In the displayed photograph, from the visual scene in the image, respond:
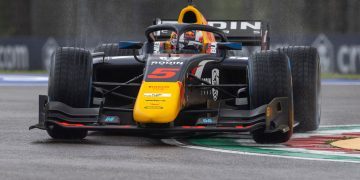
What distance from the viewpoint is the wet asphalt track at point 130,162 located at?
26.9 ft

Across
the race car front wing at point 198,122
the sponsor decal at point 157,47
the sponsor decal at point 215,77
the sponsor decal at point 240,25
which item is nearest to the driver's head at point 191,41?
the sponsor decal at point 157,47

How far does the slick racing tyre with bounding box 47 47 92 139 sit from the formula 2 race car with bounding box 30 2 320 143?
10 mm

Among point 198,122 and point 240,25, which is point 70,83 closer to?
point 198,122

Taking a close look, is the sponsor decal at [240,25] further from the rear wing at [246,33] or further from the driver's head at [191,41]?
the driver's head at [191,41]

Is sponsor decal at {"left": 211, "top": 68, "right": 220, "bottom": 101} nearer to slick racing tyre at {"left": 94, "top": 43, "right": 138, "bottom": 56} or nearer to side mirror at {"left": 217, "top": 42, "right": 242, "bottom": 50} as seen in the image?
side mirror at {"left": 217, "top": 42, "right": 242, "bottom": 50}

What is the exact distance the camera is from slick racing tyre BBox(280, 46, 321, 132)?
39.1 feet

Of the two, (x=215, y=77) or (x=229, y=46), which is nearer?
(x=229, y=46)

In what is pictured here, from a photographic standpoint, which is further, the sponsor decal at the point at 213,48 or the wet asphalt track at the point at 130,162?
the sponsor decal at the point at 213,48

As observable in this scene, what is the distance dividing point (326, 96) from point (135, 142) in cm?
971

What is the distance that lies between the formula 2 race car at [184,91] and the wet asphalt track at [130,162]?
275mm

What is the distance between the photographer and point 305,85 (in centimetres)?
1191

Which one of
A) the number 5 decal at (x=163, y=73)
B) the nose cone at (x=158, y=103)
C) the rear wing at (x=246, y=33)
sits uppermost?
the rear wing at (x=246, y=33)

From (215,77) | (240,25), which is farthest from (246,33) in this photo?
(215,77)

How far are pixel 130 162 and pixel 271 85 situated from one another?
7.49 feet
